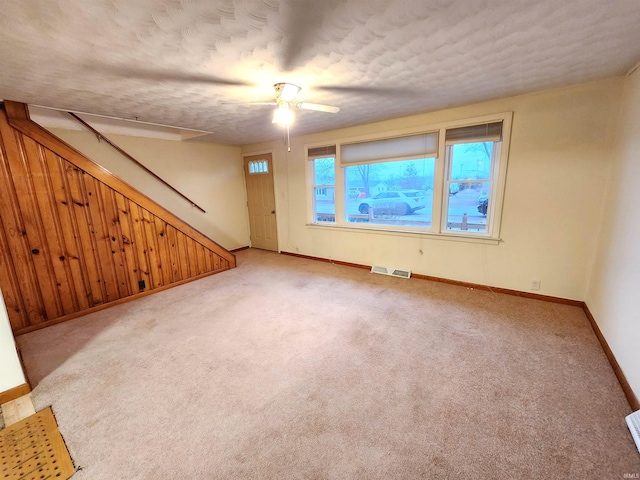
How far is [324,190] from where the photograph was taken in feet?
15.4

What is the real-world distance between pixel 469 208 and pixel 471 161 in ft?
1.91

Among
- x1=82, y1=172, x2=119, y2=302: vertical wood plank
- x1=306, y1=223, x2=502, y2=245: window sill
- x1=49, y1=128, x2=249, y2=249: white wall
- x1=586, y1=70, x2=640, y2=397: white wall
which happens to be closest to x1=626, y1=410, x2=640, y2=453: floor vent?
x1=586, y1=70, x2=640, y2=397: white wall

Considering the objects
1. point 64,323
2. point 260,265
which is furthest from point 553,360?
point 64,323

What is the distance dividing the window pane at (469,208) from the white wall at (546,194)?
0.23 m

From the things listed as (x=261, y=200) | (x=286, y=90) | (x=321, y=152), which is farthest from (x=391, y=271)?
(x=261, y=200)

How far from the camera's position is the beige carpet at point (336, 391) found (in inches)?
52.2

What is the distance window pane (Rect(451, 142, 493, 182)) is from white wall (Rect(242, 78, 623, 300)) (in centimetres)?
26

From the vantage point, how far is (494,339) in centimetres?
231

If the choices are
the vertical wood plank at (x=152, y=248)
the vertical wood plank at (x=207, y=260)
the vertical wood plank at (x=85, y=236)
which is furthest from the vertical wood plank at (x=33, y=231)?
the vertical wood plank at (x=207, y=260)

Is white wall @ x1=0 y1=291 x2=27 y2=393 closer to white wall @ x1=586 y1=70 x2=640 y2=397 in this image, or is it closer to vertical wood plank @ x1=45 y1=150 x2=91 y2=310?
vertical wood plank @ x1=45 y1=150 x2=91 y2=310

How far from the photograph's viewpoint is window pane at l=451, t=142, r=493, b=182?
10.3ft

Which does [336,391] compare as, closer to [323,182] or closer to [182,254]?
[182,254]

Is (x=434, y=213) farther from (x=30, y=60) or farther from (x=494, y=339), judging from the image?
(x=30, y=60)

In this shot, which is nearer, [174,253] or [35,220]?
[35,220]
